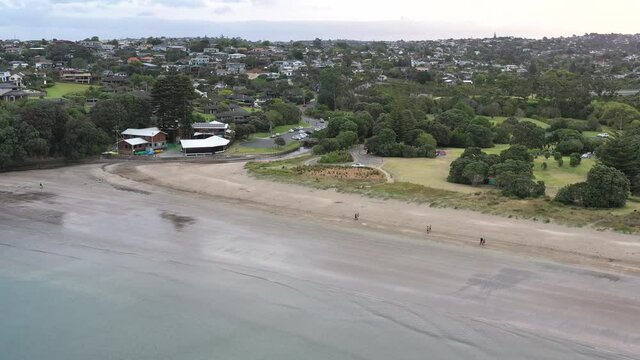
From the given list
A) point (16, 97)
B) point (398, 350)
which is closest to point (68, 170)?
point (16, 97)

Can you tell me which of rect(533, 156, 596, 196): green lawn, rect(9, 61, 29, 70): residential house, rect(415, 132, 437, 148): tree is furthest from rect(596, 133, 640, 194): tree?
rect(9, 61, 29, 70): residential house

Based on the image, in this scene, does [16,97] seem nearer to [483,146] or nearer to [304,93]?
[304,93]

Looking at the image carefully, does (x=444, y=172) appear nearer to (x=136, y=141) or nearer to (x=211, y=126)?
(x=211, y=126)

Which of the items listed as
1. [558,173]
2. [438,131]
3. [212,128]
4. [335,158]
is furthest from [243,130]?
[558,173]

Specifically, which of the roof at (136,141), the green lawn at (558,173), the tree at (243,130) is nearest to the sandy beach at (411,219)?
the roof at (136,141)

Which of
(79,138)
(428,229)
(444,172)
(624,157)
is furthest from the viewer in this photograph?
(79,138)

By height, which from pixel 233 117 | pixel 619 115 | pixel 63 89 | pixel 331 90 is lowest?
pixel 233 117

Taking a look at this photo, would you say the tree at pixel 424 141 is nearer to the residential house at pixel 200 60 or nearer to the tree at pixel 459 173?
the tree at pixel 459 173
